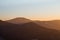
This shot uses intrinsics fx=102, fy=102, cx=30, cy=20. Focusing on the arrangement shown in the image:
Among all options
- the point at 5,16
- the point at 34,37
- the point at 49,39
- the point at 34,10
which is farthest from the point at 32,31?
the point at 5,16

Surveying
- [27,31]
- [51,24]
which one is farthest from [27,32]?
[51,24]

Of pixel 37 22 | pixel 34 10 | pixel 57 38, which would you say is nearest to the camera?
pixel 57 38

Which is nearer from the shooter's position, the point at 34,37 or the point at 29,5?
the point at 34,37

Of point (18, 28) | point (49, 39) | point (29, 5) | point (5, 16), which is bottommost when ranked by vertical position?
point (49, 39)

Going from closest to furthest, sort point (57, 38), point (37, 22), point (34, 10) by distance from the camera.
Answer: point (57, 38) → point (37, 22) → point (34, 10)

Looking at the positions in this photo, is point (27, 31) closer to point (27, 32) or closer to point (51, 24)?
point (27, 32)

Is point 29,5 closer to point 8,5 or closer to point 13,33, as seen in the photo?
point 8,5
